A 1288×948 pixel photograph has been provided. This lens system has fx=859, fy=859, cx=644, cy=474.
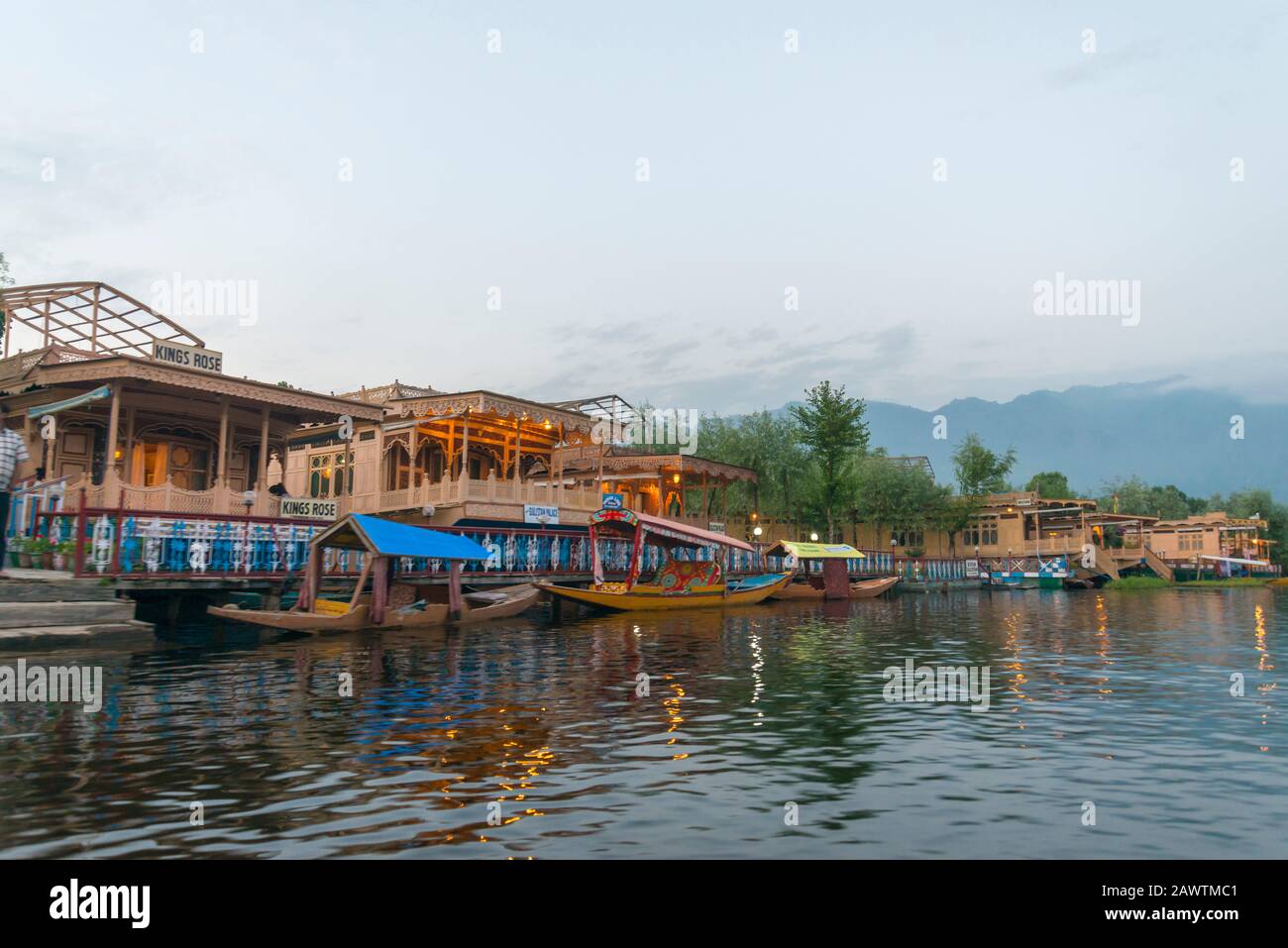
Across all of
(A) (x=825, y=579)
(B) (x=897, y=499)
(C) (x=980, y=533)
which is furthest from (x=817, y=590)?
(C) (x=980, y=533)

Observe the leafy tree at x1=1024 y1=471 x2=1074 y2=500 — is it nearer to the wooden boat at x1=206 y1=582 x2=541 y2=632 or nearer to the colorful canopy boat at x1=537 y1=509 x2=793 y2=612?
the colorful canopy boat at x1=537 y1=509 x2=793 y2=612

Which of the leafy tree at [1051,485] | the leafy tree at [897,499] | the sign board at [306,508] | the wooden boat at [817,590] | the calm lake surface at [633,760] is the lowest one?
the wooden boat at [817,590]

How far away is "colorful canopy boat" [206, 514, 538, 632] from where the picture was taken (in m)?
20.1

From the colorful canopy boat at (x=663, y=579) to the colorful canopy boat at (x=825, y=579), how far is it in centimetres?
225

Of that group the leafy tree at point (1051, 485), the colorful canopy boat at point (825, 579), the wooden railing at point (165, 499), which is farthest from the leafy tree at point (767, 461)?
the leafy tree at point (1051, 485)

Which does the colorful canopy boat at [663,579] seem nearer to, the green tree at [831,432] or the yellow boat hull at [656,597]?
the yellow boat hull at [656,597]

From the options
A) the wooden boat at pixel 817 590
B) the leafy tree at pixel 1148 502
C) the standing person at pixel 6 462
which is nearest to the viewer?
the standing person at pixel 6 462

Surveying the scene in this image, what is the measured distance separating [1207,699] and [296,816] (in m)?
12.2

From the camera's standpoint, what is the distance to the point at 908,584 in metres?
56.0

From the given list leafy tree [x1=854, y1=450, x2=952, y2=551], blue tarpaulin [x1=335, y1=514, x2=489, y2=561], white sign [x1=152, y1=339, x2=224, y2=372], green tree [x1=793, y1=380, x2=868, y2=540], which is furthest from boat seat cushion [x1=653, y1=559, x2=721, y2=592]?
leafy tree [x1=854, y1=450, x2=952, y2=551]

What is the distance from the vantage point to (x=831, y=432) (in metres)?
52.8

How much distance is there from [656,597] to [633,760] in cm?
2229

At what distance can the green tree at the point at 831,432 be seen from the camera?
5294cm
